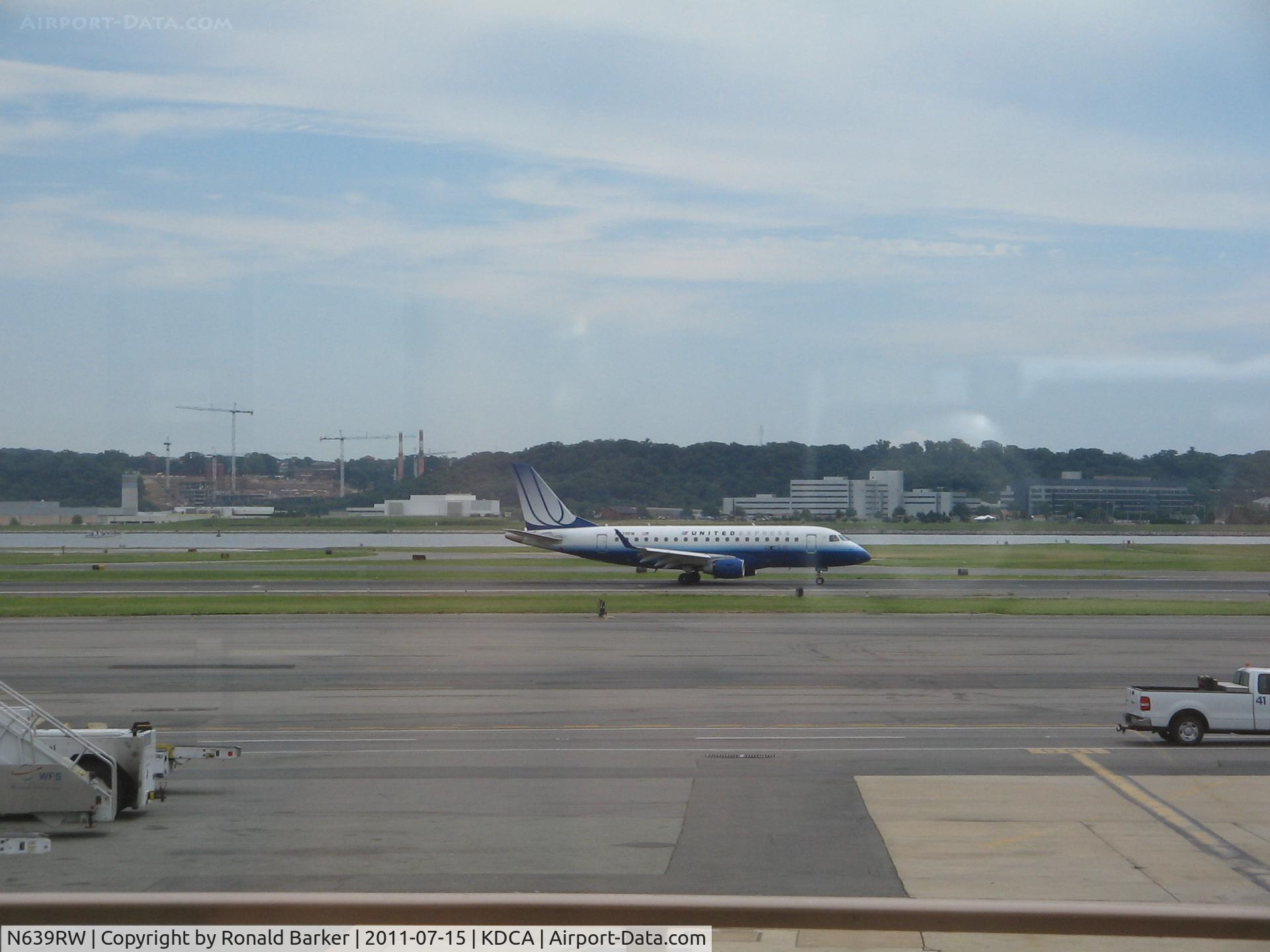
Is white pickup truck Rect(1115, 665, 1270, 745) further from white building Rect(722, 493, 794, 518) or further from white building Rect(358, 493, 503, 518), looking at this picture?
white building Rect(722, 493, 794, 518)

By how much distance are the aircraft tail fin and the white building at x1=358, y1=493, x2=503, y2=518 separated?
25.4 metres

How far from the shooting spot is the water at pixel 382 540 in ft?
410

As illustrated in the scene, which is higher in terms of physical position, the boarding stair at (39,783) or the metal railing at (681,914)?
the metal railing at (681,914)

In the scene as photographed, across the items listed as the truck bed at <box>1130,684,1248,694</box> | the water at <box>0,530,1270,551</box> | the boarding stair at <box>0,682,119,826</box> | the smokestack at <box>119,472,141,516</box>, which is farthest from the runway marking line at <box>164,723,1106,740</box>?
the water at <box>0,530,1270,551</box>

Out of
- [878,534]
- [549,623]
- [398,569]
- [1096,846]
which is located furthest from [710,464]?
[1096,846]

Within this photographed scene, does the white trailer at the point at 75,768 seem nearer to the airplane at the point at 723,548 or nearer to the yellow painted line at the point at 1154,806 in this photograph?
the yellow painted line at the point at 1154,806

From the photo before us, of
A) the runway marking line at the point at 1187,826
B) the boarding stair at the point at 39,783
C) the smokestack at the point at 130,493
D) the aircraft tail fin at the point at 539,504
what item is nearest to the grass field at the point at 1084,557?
the aircraft tail fin at the point at 539,504

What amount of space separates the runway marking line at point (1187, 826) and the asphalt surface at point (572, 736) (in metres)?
0.82

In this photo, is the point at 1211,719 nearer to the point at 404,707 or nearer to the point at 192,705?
the point at 404,707

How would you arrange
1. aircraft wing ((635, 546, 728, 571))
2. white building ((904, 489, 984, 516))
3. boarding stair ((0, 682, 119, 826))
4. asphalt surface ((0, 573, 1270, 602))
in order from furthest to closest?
white building ((904, 489, 984, 516))
aircraft wing ((635, 546, 728, 571))
asphalt surface ((0, 573, 1270, 602))
boarding stair ((0, 682, 119, 826))

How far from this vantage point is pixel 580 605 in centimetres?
5141

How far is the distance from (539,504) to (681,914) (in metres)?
62.7

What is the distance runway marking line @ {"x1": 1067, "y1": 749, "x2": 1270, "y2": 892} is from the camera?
1314 centimetres

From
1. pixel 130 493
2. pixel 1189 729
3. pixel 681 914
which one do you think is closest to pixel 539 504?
pixel 130 493
